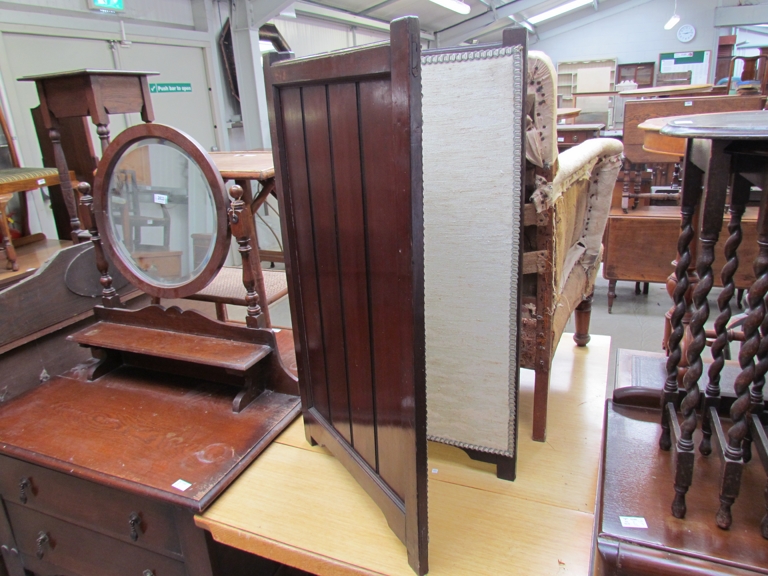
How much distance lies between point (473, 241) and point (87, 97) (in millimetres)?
1329

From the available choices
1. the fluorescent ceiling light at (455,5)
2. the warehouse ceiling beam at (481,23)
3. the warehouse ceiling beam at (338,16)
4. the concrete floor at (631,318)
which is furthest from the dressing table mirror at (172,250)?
the warehouse ceiling beam at (481,23)

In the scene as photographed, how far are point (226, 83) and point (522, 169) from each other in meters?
4.27

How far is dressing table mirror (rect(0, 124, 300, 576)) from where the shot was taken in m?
1.24

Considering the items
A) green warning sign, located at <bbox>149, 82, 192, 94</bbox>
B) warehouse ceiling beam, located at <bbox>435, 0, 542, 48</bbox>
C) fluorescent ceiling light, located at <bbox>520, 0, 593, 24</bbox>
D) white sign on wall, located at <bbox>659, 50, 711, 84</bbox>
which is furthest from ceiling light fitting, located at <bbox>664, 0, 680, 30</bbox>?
green warning sign, located at <bbox>149, 82, 192, 94</bbox>

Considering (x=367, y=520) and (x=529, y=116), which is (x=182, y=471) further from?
(x=529, y=116)

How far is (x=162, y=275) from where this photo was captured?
151 centimetres

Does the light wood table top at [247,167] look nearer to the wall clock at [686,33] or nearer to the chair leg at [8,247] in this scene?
the chair leg at [8,247]

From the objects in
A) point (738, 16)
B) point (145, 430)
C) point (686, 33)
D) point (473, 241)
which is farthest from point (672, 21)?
point (145, 430)

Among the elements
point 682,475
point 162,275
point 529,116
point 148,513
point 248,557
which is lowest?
point 248,557

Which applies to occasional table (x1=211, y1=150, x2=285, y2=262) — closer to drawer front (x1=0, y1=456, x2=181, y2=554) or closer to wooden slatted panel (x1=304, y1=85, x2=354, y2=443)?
wooden slatted panel (x1=304, y1=85, x2=354, y2=443)

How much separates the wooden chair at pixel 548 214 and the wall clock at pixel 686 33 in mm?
10650

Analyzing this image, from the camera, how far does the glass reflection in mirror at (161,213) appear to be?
4.57 feet

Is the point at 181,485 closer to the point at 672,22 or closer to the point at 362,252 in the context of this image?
the point at 362,252

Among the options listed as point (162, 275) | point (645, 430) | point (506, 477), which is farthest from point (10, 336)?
point (645, 430)
